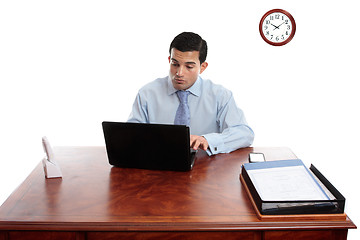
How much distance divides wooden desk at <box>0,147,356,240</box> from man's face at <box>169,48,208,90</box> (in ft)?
2.63

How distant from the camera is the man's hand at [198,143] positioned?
2.31 meters

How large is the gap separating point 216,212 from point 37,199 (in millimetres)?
819

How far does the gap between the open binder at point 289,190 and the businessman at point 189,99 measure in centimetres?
59

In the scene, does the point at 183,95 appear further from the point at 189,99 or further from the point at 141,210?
the point at 141,210

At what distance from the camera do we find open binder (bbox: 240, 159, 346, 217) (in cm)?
164

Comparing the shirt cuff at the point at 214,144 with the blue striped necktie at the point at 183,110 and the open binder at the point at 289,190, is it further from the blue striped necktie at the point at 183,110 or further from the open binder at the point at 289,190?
the blue striped necktie at the point at 183,110

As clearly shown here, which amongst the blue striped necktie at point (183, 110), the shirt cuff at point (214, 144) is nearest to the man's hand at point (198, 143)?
the shirt cuff at point (214, 144)

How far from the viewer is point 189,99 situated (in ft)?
9.54

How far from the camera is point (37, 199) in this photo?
5.96ft

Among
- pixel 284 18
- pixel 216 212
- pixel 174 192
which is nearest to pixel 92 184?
pixel 174 192

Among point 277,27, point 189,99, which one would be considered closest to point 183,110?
point 189,99

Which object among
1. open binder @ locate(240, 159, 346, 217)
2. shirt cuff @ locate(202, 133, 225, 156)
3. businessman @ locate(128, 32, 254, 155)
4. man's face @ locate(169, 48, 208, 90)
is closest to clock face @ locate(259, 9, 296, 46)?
businessman @ locate(128, 32, 254, 155)

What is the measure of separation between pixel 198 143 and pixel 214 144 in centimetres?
13

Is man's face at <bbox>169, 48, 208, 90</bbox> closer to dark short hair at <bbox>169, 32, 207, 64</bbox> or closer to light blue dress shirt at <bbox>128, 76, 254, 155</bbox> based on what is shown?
dark short hair at <bbox>169, 32, 207, 64</bbox>
